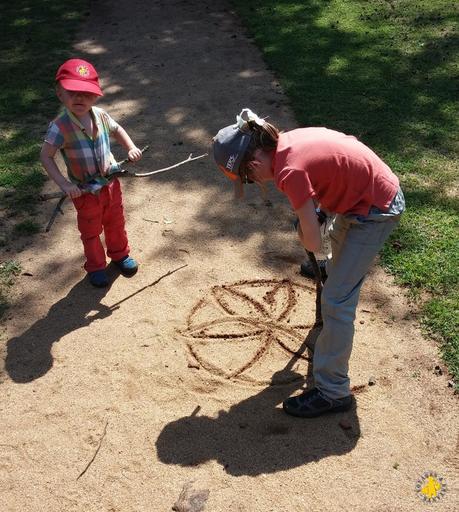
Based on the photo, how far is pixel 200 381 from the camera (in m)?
3.78

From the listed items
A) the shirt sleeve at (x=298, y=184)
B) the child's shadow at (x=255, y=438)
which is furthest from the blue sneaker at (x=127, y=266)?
the shirt sleeve at (x=298, y=184)

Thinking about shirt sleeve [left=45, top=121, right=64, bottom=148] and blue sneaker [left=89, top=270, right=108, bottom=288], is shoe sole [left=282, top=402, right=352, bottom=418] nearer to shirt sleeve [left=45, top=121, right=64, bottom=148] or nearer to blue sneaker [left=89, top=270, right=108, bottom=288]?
blue sneaker [left=89, top=270, right=108, bottom=288]

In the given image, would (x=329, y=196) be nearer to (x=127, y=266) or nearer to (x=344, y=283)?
(x=344, y=283)

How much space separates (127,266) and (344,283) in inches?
71.5

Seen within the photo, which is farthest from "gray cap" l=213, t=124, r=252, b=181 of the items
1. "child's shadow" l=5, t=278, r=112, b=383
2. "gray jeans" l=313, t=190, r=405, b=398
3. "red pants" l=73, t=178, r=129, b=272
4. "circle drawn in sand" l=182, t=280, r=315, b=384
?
"child's shadow" l=5, t=278, r=112, b=383

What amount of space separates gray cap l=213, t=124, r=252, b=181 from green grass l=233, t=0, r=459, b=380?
5.58 feet

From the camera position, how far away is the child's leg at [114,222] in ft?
14.5

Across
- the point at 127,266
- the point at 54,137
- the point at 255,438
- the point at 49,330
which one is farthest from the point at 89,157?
the point at 255,438

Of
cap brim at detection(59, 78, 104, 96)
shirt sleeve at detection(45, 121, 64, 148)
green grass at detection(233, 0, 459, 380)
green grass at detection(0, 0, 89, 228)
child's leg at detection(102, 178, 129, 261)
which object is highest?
cap brim at detection(59, 78, 104, 96)

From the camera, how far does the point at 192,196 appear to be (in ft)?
18.1

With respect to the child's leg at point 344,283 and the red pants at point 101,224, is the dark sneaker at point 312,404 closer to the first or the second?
the child's leg at point 344,283

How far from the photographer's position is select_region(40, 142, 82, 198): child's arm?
3943mm

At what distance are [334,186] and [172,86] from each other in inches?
190

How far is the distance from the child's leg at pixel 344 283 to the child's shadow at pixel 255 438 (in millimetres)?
297
